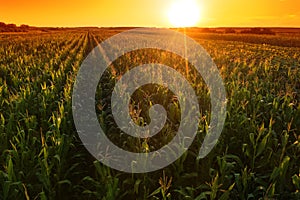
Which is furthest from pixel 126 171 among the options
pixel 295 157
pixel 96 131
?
pixel 295 157

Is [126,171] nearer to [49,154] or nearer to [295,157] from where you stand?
[49,154]

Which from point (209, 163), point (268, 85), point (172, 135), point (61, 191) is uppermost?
point (268, 85)

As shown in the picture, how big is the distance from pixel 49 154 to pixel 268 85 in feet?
18.9

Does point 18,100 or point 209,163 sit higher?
point 18,100

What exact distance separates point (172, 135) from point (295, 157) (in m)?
1.65

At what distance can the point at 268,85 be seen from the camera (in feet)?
26.0

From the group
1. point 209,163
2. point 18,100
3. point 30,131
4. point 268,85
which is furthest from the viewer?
point 268,85

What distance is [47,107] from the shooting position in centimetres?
626

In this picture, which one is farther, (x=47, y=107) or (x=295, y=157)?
(x=47, y=107)

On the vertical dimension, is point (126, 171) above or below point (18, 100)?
below

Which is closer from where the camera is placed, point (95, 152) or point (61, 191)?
point (61, 191)

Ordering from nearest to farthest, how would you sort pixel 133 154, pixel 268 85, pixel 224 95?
1. pixel 133 154
2. pixel 224 95
3. pixel 268 85

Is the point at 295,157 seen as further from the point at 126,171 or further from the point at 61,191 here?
the point at 61,191

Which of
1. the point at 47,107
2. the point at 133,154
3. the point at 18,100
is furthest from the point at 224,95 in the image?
the point at 18,100
